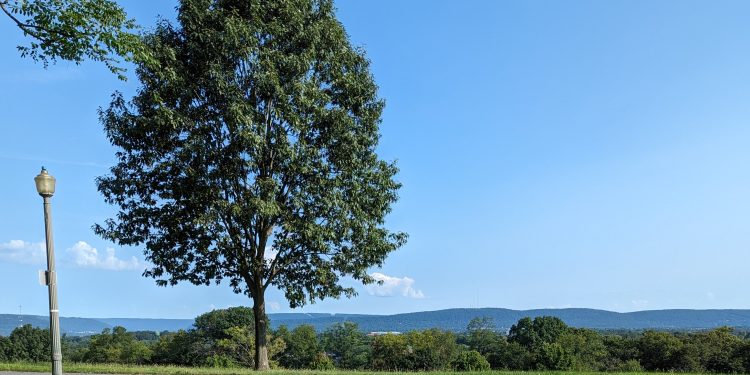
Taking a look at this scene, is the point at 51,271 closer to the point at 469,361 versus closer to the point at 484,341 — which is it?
the point at 469,361

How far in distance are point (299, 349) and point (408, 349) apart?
15.3m

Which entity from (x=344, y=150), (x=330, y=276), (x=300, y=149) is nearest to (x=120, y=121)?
(x=300, y=149)

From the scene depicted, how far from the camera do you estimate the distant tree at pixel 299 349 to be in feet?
266

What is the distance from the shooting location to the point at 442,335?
286ft

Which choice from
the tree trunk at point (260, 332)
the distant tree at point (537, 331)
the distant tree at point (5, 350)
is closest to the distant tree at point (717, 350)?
the distant tree at point (537, 331)

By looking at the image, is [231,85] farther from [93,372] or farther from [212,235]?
[93,372]

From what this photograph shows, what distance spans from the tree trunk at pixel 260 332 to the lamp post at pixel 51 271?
8.79 m

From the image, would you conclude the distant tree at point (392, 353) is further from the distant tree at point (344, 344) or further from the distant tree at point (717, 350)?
the distant tree at point (717, 350)

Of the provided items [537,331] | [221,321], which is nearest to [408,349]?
[537,331]

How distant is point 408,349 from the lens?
273 ft

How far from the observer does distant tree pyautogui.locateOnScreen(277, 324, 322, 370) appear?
A: 81125mm

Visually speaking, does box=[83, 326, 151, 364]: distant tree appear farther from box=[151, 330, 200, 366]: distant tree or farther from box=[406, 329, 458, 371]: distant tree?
box=[406, 329, 458, 371]: distant tree

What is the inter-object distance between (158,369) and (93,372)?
5.70 ft

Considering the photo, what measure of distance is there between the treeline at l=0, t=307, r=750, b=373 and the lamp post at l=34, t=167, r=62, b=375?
52.4 meters
